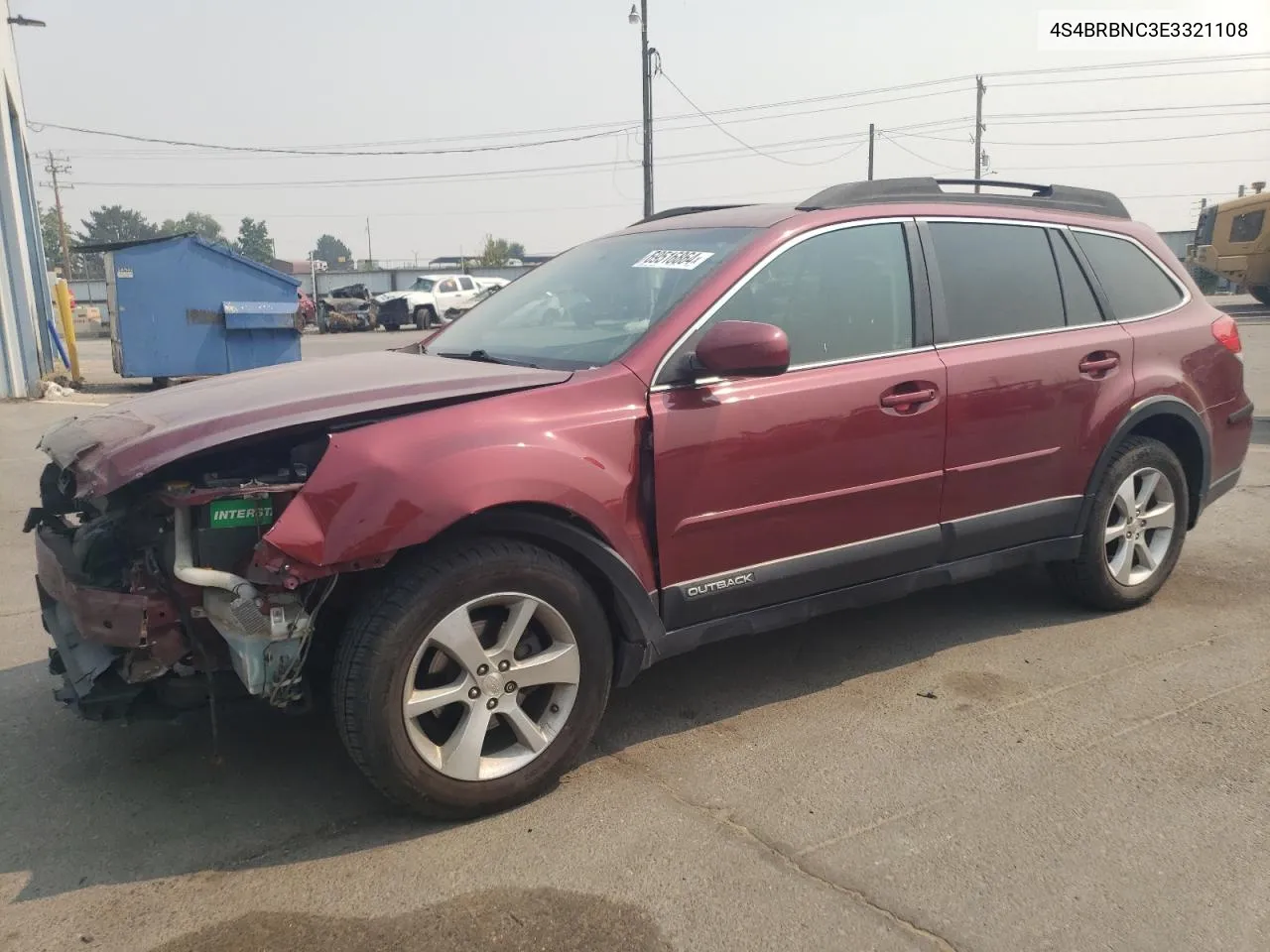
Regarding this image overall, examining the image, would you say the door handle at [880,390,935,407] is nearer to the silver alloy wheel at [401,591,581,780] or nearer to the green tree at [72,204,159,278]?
the silver alloy wheel at [401,591,581,780]

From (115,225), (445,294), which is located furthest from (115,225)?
(445,294)

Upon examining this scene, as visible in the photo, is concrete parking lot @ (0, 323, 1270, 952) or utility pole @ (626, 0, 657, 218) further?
utility pole @ (626, 0, 657, 218)

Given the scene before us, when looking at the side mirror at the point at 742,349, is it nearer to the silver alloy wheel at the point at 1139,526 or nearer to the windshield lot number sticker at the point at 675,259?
the windshield lot number sticker at the point at 675,259

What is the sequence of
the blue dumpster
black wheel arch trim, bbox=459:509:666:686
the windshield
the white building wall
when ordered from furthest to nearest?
the blue dumpster, the white building wall, the windshield, black wheel arch trim, bbox=459:509:666:686

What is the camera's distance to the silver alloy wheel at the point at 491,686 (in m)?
2.77

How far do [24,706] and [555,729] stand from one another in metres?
2.12

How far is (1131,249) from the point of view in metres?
4.65

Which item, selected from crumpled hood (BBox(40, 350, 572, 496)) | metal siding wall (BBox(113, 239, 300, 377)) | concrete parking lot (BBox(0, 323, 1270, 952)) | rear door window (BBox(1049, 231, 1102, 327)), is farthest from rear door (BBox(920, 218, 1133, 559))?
metal siding wall (BBox(113, 239, 300, 377))

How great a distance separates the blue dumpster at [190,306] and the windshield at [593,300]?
11369 mm

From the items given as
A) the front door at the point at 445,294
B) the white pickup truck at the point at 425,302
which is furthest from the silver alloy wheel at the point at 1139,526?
the front door at the point at 445,294

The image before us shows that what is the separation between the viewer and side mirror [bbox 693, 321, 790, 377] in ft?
10.00

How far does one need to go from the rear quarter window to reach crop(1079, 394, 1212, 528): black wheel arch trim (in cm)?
41

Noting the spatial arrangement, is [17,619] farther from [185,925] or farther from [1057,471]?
[1057,471]

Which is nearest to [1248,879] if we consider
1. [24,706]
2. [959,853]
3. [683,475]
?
[959,853]
